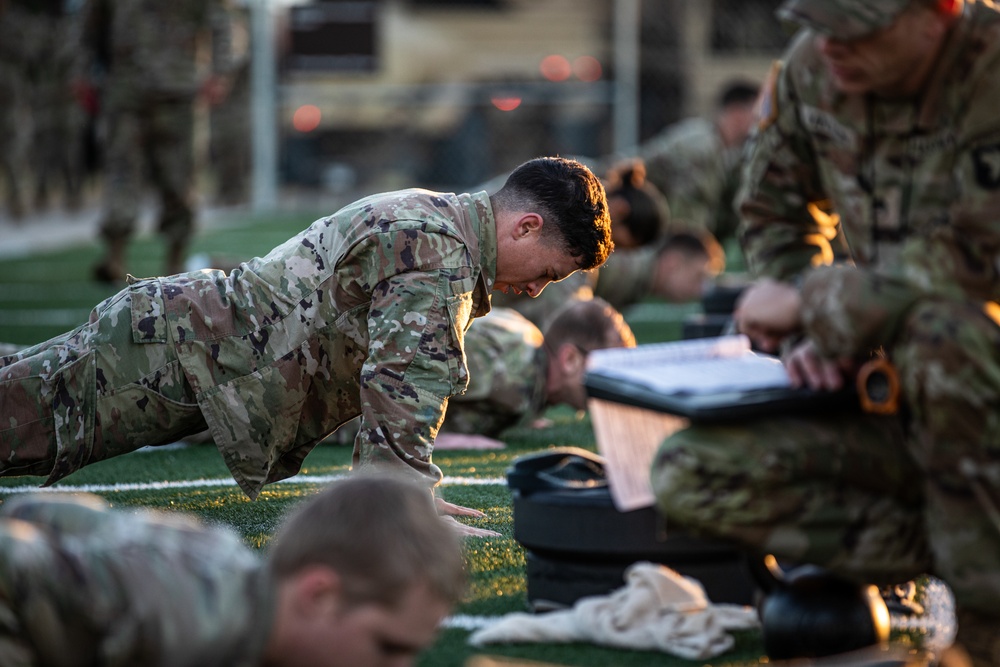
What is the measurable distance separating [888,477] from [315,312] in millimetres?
1563

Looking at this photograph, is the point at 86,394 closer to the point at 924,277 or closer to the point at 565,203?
the point at 565,203

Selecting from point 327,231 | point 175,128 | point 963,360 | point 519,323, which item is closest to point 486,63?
point 175,128

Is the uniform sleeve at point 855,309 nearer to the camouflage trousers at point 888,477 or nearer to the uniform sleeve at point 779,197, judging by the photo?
the camouflage trousers at point 888,477

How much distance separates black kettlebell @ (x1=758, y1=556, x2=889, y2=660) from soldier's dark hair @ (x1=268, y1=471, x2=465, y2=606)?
2.31ft

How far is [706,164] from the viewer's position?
10500 mm

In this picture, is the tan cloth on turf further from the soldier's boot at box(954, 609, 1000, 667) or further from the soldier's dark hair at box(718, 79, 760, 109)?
the soldier's dark hair at box(718, 79, 760, 109)

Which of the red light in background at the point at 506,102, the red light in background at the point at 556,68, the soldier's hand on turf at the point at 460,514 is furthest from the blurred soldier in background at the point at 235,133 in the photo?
the soldier's hand on turf at the point at 460,514

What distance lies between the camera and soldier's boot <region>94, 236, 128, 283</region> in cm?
1048

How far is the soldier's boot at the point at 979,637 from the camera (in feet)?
7.98

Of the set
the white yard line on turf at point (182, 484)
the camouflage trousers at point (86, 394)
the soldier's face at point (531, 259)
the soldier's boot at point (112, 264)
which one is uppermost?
the soldier's face at point (531, 259)

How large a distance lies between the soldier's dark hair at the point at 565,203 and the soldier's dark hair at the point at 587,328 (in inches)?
64.9

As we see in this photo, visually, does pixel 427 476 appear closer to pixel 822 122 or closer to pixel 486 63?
pixel 822 122

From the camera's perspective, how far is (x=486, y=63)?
21.5 m

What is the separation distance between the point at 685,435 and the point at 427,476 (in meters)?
0.92
